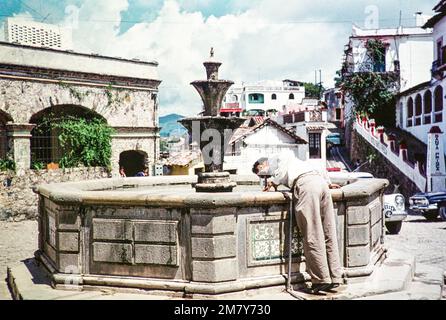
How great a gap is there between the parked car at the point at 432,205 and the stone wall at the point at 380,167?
5002mm

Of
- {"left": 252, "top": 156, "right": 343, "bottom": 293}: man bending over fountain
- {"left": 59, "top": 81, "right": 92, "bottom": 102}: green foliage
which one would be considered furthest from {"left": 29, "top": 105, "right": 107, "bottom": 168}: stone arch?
{"left": 252, "top": 156, "right": 343, "bottom": 293}: man bending over fountain

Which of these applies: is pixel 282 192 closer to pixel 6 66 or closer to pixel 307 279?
pixel 307 279

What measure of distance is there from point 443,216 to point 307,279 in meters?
11.3

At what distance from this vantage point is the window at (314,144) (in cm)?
3362

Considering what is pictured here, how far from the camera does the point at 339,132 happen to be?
41250 millimetres

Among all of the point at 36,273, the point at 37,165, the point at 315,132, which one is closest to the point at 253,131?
the point at 315,132

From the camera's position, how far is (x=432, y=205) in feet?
50.0

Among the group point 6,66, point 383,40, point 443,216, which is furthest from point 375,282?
point 383,40

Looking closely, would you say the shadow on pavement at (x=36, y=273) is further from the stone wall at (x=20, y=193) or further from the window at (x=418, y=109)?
the window at (x=418, y=109)

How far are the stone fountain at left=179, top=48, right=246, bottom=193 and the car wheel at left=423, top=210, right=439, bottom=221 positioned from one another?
35.2 ft

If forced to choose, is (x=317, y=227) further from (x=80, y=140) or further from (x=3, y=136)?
(x=80, y=140)

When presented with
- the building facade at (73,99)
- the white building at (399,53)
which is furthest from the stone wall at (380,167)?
the building facade at (73,99)

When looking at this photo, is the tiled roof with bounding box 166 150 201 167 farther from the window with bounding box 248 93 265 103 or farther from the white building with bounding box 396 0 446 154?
the window with bounding box 248 93 265 103
